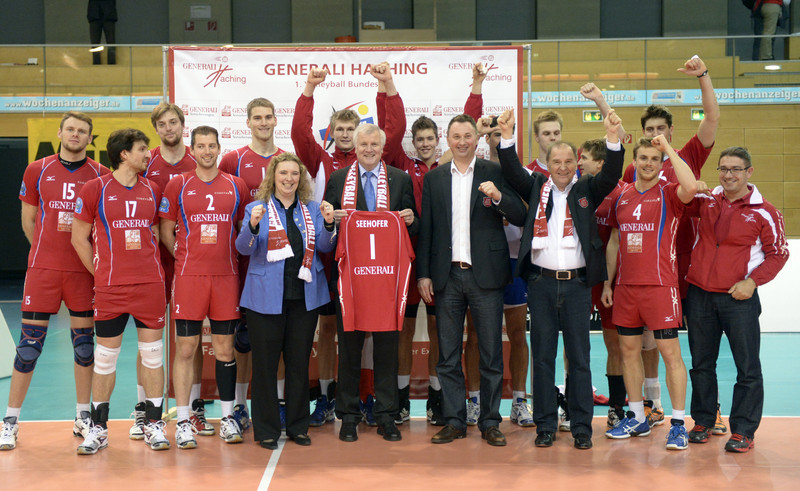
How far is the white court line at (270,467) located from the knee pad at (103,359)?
113 cm

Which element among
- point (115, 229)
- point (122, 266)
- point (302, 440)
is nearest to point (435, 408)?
point (302, 440)

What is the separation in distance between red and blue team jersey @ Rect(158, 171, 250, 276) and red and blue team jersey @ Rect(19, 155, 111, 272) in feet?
1.96

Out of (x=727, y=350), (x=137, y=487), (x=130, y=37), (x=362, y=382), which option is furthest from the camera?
(x=130, y=37)

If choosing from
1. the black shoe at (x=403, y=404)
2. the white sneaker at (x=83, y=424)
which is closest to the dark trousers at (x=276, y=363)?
the black shoe at (x=403, y=404)

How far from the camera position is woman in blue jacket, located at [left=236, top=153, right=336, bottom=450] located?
174 inches

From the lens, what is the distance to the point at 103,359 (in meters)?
4.50

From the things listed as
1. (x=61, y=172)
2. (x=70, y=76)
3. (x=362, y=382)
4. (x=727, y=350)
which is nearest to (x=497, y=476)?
(x=362, y=382)

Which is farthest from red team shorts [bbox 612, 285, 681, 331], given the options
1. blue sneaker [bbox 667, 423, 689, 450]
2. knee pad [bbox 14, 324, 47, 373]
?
knee pad [bbox 14, 324, 47, 373]

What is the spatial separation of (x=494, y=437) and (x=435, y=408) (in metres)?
0.62

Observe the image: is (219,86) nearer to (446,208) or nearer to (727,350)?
(446,208)

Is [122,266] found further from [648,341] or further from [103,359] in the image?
[648,341]

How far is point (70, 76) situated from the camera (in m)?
10.9

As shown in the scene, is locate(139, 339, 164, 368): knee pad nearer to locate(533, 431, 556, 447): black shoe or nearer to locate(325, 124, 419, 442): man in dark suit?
locate(325, 124, 419, 442): man in dark suit

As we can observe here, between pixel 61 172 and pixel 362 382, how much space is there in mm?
2457
